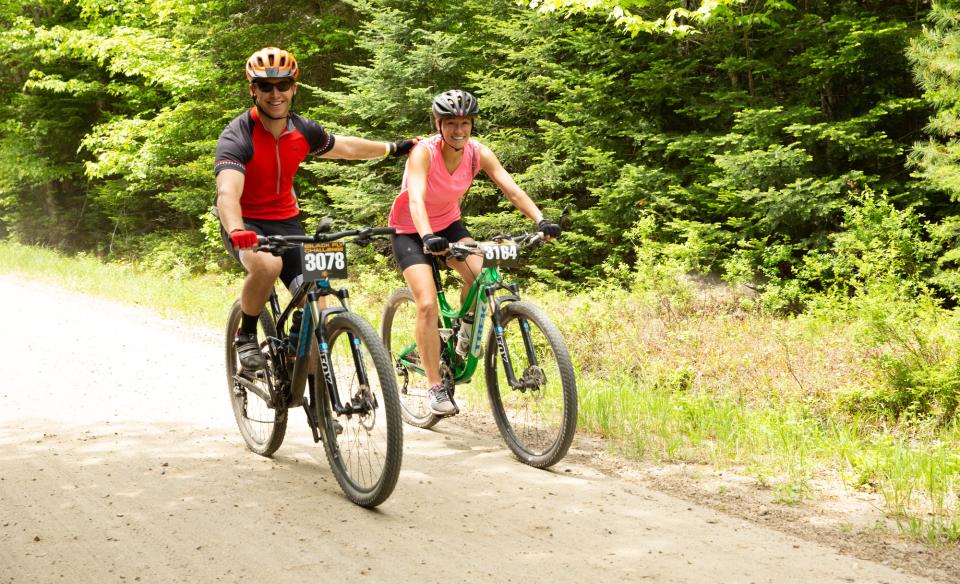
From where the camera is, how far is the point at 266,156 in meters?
5.09

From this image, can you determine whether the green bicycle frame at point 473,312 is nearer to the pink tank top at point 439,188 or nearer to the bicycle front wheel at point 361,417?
the pink tank top at point 439,188

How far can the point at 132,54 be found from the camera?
18.8 metres

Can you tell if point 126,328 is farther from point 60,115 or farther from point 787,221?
point 60,115

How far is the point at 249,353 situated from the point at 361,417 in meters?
1.22

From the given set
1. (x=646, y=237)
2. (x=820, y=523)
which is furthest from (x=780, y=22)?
(x=820, y=523)

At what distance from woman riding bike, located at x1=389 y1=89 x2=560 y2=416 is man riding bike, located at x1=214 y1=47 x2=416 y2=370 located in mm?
271

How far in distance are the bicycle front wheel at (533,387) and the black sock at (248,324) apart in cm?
159

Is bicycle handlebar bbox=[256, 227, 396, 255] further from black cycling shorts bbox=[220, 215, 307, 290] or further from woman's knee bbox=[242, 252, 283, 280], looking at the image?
black cycling shorts bbox=[220, 215, 307, 290]

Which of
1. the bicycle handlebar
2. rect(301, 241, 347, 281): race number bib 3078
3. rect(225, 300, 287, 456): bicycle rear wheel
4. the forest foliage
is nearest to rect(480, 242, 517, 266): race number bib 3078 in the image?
the bicycle handlebar

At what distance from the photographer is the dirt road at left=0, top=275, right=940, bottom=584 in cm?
364

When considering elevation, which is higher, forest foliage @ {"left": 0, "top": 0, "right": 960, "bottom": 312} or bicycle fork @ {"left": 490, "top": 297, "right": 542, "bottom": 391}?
forest foliage @ {"left": 0, "top": 0, "right": 960, "bottom": 312}

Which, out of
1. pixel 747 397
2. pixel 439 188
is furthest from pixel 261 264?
pixel 747 397

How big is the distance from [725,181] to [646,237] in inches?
49.0

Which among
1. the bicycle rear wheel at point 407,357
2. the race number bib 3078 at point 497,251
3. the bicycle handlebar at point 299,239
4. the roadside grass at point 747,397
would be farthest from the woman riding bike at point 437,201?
the roadside grass at point 747,397
